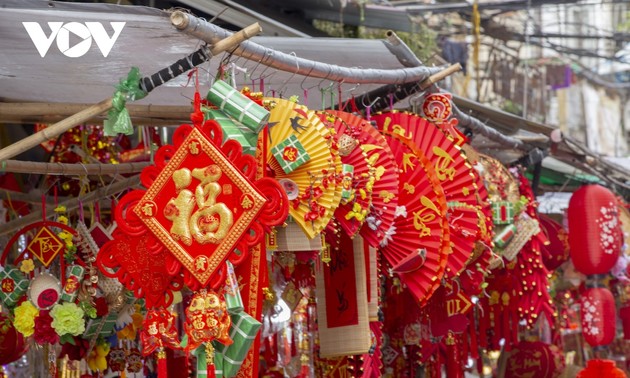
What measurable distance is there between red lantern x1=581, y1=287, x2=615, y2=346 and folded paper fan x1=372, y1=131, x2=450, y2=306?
4.77m

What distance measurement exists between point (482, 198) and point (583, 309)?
152 inches

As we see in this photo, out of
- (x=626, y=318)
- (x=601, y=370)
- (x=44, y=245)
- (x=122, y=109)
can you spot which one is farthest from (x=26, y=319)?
(x=626, y=318)

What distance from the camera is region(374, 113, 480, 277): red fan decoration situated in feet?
20.9

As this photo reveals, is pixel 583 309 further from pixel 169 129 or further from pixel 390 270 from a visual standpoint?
pixel 390 270

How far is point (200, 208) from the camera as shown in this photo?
4449 mm

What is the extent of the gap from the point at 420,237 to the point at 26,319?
2.00 m

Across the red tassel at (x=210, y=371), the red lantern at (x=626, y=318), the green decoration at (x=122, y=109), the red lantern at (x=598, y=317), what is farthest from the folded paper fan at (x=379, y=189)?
the red lantern at (x=626, y=318)

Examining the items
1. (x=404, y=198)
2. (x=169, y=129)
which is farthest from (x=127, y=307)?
(x=169, y=129)

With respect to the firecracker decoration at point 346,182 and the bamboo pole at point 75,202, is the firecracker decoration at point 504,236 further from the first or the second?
the firecracker decoration at point 346,182

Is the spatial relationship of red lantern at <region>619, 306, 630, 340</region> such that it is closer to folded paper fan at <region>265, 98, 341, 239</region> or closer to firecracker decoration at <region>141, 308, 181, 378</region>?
folded paper fan at <region>265, 98, 341, 239</region>

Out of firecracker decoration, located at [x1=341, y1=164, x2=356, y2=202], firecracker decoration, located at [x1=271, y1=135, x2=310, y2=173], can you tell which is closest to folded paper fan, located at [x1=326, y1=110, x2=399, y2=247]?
firecracker decoration, located at [x1=341, y1=164, x2=356, y2=202]

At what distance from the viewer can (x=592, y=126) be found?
82.3 ft

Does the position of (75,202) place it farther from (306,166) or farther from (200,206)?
(200,206)

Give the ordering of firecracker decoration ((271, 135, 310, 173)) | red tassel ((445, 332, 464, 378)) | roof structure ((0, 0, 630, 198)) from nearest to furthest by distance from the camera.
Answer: roof structure ((0, 0, 630, 198)), firecracker decoration ((271, 135, 310, 173)), red tassel ((445, 332, 464, 378))
